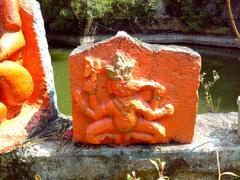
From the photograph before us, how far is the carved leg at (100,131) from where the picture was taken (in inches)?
97.6

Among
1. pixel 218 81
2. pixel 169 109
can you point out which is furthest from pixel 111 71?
pixel 218 81

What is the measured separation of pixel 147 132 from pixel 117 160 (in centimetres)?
22

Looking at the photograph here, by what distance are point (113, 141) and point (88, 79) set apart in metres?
0.37

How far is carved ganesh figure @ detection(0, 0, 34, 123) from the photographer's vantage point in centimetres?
257

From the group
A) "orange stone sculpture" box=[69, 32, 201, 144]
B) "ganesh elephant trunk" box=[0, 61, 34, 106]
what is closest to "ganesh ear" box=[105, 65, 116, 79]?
"orange stone sculpture" box=[69, 32, 201, 144]

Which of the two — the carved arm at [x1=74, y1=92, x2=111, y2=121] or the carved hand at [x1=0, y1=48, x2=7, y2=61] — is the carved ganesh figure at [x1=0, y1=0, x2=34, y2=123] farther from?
the carved arm at [x1=74, y1=92, x2=111, y2=121]

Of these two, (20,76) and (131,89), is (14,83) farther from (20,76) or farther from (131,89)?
(131,89)

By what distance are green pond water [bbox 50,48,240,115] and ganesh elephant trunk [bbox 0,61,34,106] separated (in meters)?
2.39

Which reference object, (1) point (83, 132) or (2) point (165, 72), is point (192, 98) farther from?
(1) point (83, 132)

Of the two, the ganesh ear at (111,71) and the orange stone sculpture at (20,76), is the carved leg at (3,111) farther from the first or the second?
the ganesh ear at (111,71)

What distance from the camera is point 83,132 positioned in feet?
8.35

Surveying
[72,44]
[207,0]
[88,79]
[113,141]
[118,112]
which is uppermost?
[88,79]

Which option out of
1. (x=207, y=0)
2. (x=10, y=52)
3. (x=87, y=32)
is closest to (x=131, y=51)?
→ (x=10, y=52)

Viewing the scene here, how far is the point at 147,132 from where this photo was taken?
251 centimetres
